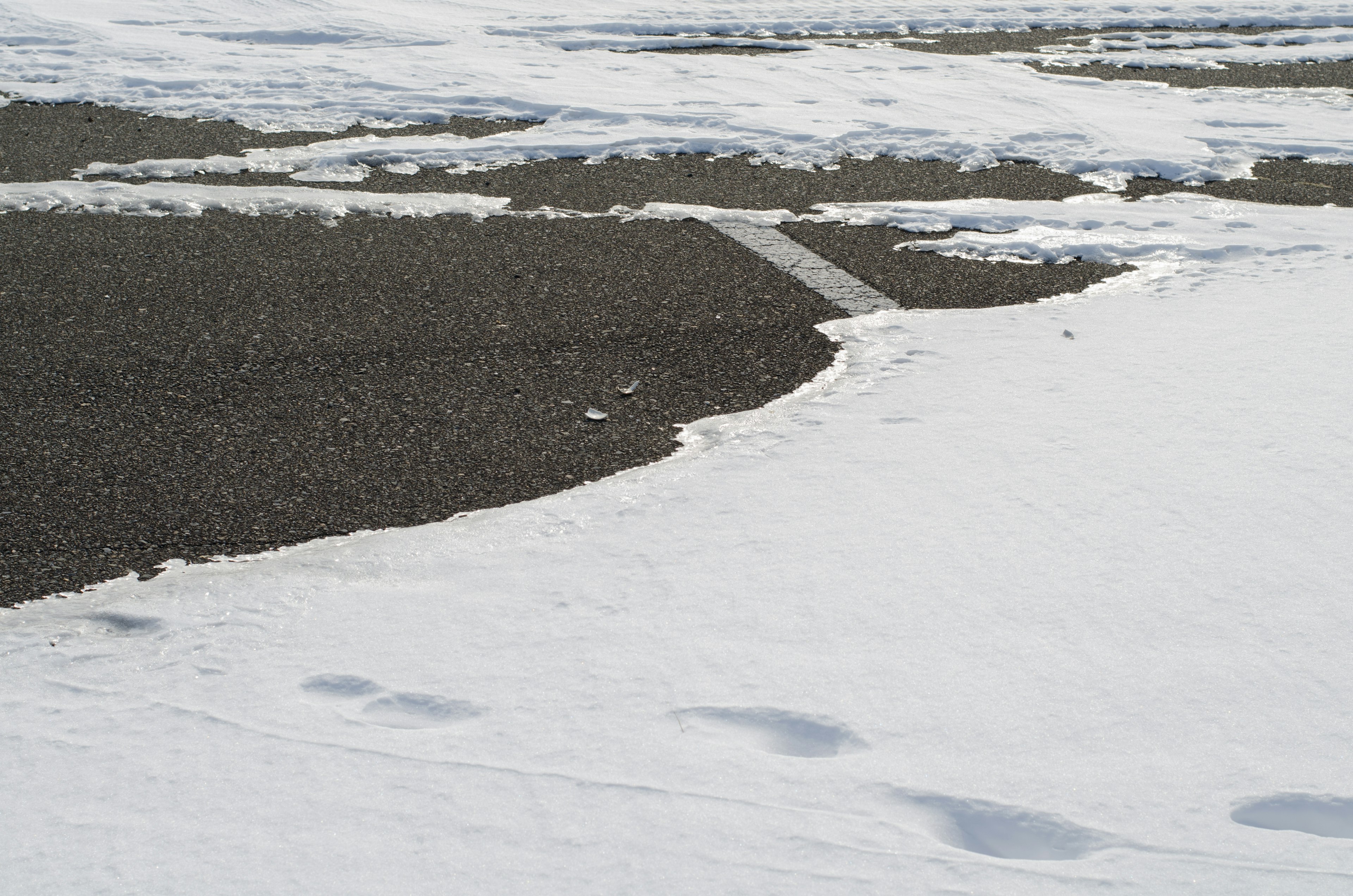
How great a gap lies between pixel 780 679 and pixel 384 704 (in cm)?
76

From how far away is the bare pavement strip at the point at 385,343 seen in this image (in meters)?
2.65

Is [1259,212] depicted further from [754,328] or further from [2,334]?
[2,334]

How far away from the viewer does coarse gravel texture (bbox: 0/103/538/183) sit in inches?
212

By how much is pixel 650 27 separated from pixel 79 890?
358 inches

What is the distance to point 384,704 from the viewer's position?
6.40 ft

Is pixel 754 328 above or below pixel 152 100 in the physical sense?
below

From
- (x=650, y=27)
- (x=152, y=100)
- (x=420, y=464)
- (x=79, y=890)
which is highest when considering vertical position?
(x=650, y=27)

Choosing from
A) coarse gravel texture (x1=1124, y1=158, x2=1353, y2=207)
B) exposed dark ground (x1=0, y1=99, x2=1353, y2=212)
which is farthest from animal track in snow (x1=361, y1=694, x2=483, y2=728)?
coarse gravel texture (x1=1124, y1=158, x2=1353, y2=207)

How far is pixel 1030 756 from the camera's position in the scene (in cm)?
183

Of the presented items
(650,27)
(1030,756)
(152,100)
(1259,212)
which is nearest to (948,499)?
(1030,756)

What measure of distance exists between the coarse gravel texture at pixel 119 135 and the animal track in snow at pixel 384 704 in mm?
4288

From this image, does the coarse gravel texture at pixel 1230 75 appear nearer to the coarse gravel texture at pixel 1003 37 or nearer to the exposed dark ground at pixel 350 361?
the coarse gravel texture at pixel 1003 37

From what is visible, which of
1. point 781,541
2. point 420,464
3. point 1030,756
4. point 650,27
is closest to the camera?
point 1030,756

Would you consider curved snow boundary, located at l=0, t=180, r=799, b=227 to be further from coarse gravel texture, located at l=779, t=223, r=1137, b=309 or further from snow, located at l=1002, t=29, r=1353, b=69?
snow, located at l=1002, t=29, r=1353, b=69
